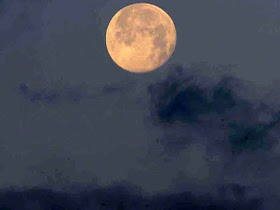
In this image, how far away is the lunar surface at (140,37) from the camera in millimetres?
34688

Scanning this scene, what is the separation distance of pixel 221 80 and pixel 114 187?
19.9 meters

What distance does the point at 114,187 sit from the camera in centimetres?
3881

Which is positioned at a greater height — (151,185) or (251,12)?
(251,12)

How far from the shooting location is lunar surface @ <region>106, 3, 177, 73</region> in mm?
34688

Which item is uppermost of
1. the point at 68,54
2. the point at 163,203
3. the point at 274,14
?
the point at 274,14

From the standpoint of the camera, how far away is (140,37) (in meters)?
34.4

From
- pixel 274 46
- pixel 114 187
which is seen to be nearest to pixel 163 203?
pixel 114 187

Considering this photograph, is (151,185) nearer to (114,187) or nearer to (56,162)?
(114,187)

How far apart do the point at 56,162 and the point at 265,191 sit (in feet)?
91.5

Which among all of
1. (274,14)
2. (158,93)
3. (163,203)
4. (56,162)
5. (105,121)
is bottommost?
(163,203)

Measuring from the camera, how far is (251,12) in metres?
38.6

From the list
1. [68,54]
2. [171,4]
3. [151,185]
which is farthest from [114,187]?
[171,4]

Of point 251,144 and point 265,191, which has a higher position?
point 251,144

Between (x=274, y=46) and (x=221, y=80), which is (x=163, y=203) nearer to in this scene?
(x=221, y=80)
